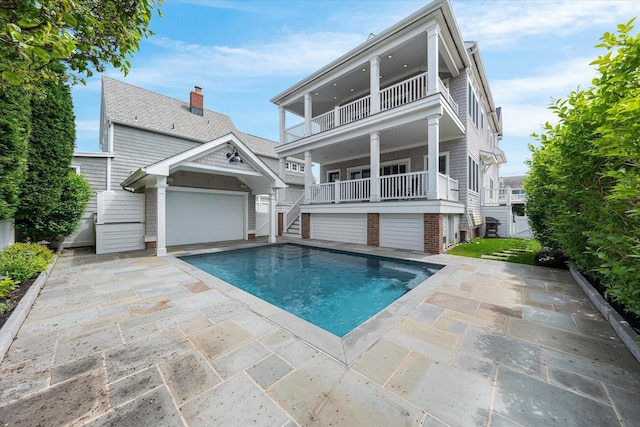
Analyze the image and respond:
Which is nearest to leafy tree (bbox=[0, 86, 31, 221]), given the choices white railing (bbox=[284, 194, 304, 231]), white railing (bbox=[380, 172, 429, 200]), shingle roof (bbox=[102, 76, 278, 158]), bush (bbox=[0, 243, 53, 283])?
bush (bbox=[0, 243, 53, 283])

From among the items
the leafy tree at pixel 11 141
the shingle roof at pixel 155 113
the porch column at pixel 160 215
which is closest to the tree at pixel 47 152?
the leafy tree at pixel 11 141

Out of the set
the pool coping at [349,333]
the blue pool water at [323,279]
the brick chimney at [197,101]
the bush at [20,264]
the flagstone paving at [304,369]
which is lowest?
the blue pool water at [323,279]

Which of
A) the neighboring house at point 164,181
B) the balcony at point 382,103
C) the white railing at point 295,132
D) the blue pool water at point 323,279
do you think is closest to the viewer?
the blue pool water at point 323,279

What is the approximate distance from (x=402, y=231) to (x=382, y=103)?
5.37m

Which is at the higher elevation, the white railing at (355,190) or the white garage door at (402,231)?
the white railing at (355,190)

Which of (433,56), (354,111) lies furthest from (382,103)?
(433,56)

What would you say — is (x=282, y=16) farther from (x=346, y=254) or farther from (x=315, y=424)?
(x=315, y=424)

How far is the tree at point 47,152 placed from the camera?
6301 mm

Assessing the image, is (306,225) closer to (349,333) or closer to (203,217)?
(203,217)

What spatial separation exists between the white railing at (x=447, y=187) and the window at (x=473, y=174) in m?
1.78

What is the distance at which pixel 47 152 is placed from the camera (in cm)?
654

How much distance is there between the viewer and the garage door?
407 inches

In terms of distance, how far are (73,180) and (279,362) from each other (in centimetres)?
1014

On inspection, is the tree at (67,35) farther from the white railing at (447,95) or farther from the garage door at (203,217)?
the white railing at (447,95)
